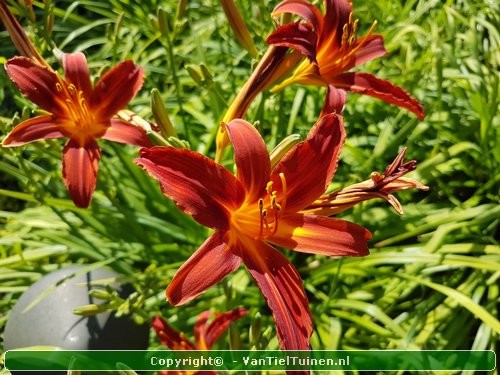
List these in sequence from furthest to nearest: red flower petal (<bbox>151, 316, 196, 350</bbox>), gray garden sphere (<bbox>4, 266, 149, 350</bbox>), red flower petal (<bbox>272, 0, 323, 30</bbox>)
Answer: gray garden sphere (<bbox>4, 266, 149, 350</bbox>) < red flower petal (<bbox>151, 316, 196, 350</bbox>) < red flower petal (<bbox>272, 0, 323, 30</bbox>)

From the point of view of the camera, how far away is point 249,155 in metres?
0.95

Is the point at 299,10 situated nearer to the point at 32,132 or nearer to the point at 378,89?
the point at 378,89

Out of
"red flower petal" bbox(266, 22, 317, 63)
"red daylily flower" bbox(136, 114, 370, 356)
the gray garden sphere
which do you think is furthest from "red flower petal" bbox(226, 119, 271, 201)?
the gray garden sphere

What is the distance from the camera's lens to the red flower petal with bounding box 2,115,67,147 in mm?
1229

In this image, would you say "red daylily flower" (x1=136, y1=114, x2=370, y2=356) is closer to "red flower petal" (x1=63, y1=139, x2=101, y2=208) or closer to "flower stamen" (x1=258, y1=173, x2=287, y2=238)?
"flower stamen" (x1=258, y1=173, x2=287, y2=238)

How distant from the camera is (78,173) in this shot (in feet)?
4.16

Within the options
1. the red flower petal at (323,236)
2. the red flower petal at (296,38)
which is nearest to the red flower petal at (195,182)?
the red flower petal at (323,236)

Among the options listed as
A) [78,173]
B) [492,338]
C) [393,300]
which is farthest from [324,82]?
[492,338]

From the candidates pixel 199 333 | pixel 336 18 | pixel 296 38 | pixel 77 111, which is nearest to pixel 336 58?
pixel 336 18

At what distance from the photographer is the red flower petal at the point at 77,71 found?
4.33ft

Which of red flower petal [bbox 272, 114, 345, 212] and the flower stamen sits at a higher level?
red flower petal [bbox 272, 114, 345, 212]

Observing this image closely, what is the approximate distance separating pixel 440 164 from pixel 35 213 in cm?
134

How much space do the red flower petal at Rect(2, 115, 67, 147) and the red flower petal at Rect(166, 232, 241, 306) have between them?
0.54m

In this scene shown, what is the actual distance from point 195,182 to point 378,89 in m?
0.55
